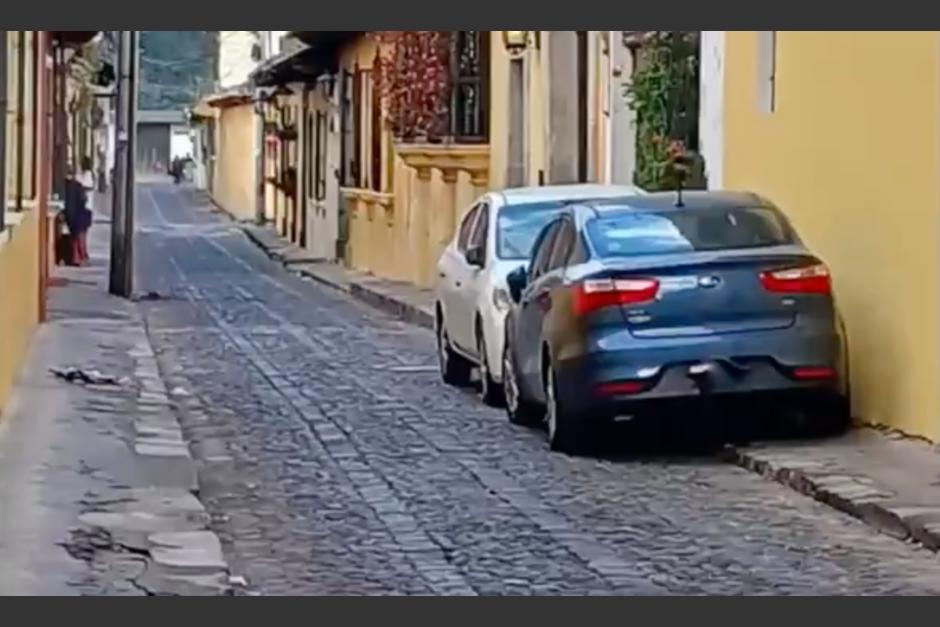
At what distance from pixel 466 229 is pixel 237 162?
5811 cm

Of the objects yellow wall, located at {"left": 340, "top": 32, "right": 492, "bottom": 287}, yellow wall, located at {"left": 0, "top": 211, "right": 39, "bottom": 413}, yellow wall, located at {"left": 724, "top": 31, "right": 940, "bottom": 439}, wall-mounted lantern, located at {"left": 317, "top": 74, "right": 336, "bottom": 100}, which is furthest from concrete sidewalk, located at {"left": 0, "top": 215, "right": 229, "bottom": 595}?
wall-mounted lantern, located at {"left": 317, "top": 74, "right": 336, "bottom": 100}

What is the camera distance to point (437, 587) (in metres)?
9.65

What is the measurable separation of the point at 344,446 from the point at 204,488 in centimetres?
209

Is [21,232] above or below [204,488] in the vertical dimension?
above

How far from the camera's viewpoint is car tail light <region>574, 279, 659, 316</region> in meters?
13.5

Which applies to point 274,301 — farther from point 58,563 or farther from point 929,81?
point 58,563

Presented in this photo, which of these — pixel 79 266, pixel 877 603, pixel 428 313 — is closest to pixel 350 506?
pixel 877 603

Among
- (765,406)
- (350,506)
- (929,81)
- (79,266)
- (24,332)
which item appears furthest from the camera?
(79,266)

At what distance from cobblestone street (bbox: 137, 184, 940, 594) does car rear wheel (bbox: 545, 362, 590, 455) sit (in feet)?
0.50

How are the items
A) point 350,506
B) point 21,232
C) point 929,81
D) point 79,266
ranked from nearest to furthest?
point 350,506 < point 929,81 < point 21,232 < point 79,266

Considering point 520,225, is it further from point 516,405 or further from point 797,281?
point 797,281

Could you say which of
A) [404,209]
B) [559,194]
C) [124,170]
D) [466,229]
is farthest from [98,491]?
[404,209]

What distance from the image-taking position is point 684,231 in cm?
1420

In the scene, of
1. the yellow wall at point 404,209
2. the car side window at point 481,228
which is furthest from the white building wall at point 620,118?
the yellow wall at point 404,209
